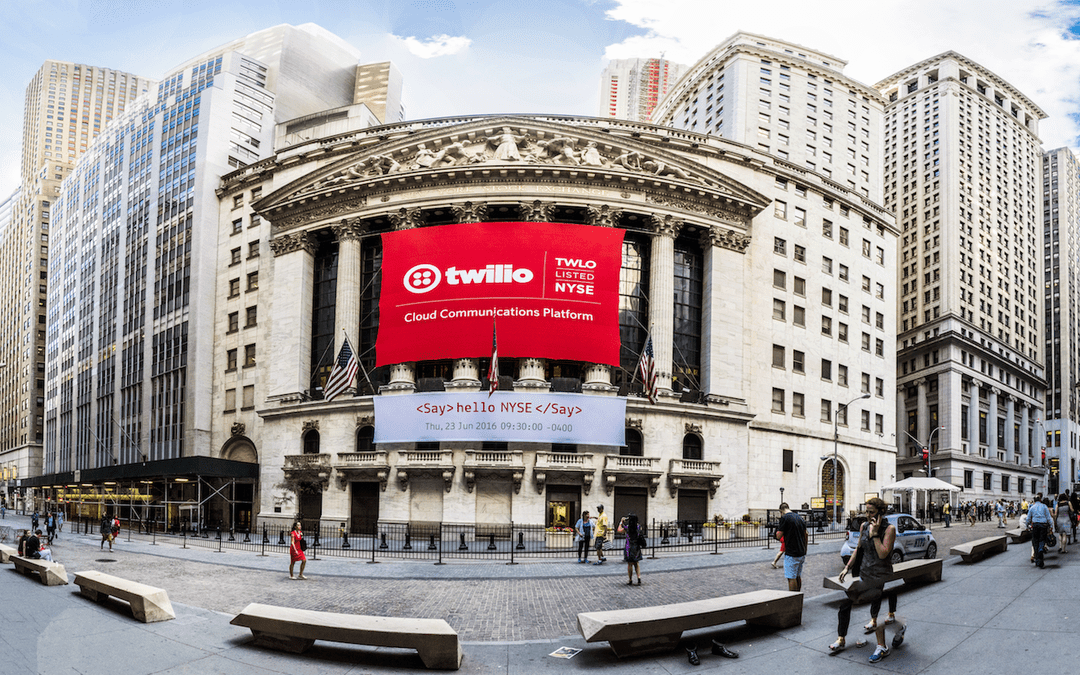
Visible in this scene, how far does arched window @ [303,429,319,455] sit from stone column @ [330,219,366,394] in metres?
5.68

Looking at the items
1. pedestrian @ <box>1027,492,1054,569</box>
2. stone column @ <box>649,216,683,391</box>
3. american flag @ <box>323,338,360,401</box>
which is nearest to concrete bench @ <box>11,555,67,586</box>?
american flag @ <box>323,338,360,401</box>

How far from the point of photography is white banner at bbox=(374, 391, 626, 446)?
38.0 metres

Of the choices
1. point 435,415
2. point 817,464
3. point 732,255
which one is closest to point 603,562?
point 435,415

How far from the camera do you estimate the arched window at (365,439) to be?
42625mm

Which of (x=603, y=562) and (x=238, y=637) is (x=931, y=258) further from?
(x=238, y=637)

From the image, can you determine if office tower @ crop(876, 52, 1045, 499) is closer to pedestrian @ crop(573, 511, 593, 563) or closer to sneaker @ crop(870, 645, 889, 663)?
pedestrian @ crop(573, 511, 593, 563)

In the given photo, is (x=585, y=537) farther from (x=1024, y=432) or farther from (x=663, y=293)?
(x=1024, y=432)

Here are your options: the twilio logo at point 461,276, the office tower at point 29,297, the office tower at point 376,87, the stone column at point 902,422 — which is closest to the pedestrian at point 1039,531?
the twilio logo at point 461,276

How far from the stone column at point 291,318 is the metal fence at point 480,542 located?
973cm

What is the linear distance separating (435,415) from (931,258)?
81496mm

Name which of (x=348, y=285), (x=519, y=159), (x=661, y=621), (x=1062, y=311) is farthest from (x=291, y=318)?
(x=1062, y=311)

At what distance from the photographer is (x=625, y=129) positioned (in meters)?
48.6

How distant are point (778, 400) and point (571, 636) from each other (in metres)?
41.0

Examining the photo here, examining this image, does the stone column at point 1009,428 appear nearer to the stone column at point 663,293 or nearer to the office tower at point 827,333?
the office tower at point 827,333
